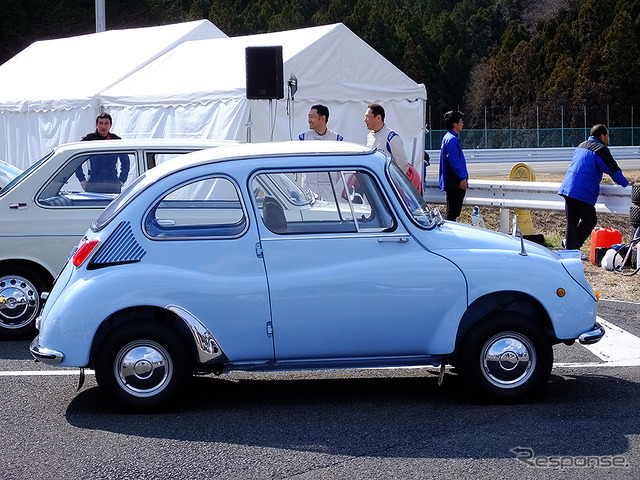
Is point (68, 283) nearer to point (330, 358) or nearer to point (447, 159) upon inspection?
point (330, 358)

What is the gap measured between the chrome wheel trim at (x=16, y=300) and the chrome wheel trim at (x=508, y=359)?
4.13 meters

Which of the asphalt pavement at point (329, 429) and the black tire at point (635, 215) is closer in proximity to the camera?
the asphalt pavement at point (329, 429)

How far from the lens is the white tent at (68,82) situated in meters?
18.2

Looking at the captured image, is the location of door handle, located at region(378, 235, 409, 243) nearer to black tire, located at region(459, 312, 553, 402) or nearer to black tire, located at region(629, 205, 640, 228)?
black tire, located at region(459, 312, 553, 402)

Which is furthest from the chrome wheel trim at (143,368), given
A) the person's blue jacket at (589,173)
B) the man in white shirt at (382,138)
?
the person's blue jacket at (589,173)

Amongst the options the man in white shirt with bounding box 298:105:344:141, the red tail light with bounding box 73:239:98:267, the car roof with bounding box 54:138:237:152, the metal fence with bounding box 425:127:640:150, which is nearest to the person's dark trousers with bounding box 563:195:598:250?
the man in white shirt with bounding box 298:105:344:141

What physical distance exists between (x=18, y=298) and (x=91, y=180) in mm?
1162

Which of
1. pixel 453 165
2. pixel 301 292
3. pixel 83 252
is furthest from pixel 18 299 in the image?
pixel 453 165

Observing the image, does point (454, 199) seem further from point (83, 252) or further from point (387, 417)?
point (83, 252)

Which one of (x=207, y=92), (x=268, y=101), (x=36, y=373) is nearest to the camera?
(x=36, y=373)

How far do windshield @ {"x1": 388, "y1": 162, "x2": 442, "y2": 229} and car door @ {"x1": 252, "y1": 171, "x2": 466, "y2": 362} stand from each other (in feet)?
0.37

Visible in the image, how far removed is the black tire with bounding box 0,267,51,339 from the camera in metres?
8.18

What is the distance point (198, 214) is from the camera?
6.41 meters

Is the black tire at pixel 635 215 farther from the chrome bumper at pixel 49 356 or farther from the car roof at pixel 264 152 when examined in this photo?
the chrome bumper at pixel 49 356
